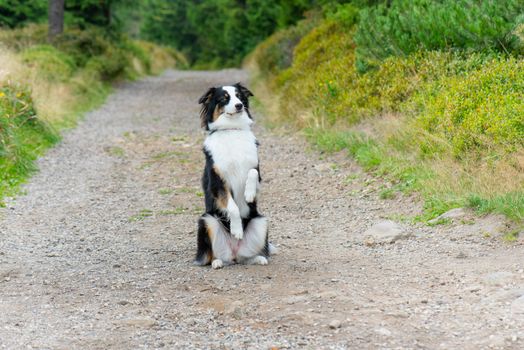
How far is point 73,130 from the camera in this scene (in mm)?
15594

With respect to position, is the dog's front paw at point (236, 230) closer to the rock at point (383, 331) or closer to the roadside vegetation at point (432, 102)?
the rock at point (383, 331)

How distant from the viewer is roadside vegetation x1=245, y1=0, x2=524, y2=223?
316 inches

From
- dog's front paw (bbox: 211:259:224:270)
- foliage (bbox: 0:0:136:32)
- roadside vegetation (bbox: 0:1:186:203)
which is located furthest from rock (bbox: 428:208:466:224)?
foliage (bbox: 0:0:136:32)

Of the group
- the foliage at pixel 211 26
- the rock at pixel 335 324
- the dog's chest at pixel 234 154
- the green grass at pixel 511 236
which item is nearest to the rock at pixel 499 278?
the green grass at pixel 511 236

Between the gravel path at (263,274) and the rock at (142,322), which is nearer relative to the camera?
the gravel path at (263,274)

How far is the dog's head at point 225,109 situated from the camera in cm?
664

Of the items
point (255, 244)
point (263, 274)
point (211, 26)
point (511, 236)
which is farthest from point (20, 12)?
point (511, 236)

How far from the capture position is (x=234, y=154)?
6.54 m

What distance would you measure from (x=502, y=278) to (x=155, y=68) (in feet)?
117

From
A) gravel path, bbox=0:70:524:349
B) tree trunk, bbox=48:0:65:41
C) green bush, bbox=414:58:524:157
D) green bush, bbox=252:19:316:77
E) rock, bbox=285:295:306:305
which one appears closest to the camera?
gravel path, bbox=0:70:524:349

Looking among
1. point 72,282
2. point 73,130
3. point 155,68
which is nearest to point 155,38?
point 155,68

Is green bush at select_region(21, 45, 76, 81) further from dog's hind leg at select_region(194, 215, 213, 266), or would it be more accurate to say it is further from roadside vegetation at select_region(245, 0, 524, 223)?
dog's hind leg at select_region(194, 215, 213, 266)

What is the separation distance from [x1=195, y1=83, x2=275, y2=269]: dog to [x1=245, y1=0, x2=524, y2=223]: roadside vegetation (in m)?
2.15

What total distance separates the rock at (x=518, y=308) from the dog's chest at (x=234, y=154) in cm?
254
